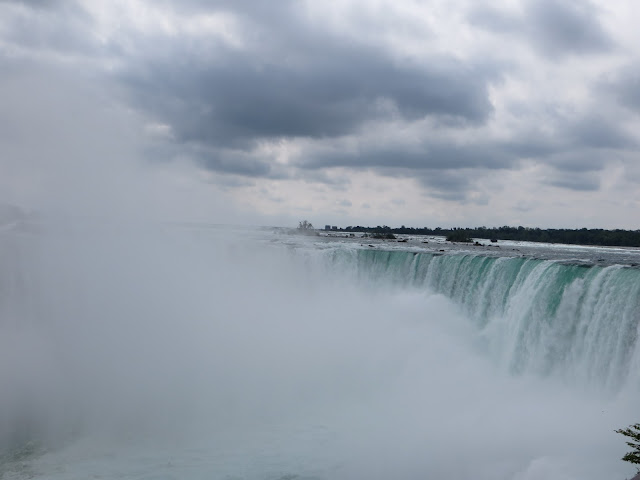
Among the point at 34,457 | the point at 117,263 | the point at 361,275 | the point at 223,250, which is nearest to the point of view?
the point at 34,457

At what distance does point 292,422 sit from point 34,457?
19.8 ft

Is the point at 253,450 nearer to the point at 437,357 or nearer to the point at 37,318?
the point at 437,357

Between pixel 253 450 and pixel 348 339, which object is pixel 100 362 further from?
pixel 348 339

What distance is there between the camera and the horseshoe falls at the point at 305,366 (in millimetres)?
11758

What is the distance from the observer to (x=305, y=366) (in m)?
18.2

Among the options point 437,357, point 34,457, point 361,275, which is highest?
point 361,275

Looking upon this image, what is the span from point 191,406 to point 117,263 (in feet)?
30.0

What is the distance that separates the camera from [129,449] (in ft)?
41.4

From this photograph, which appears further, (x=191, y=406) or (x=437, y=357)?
(x=437, y=357)

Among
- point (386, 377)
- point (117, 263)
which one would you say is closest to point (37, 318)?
point (117, 263)

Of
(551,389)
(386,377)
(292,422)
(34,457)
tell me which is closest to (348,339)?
(386,377)

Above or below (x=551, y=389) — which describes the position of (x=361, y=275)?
above

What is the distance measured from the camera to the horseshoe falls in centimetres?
1176

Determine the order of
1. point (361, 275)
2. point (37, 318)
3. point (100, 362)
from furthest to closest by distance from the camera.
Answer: point (361, 275), point (37, 318), point (100, 362)
